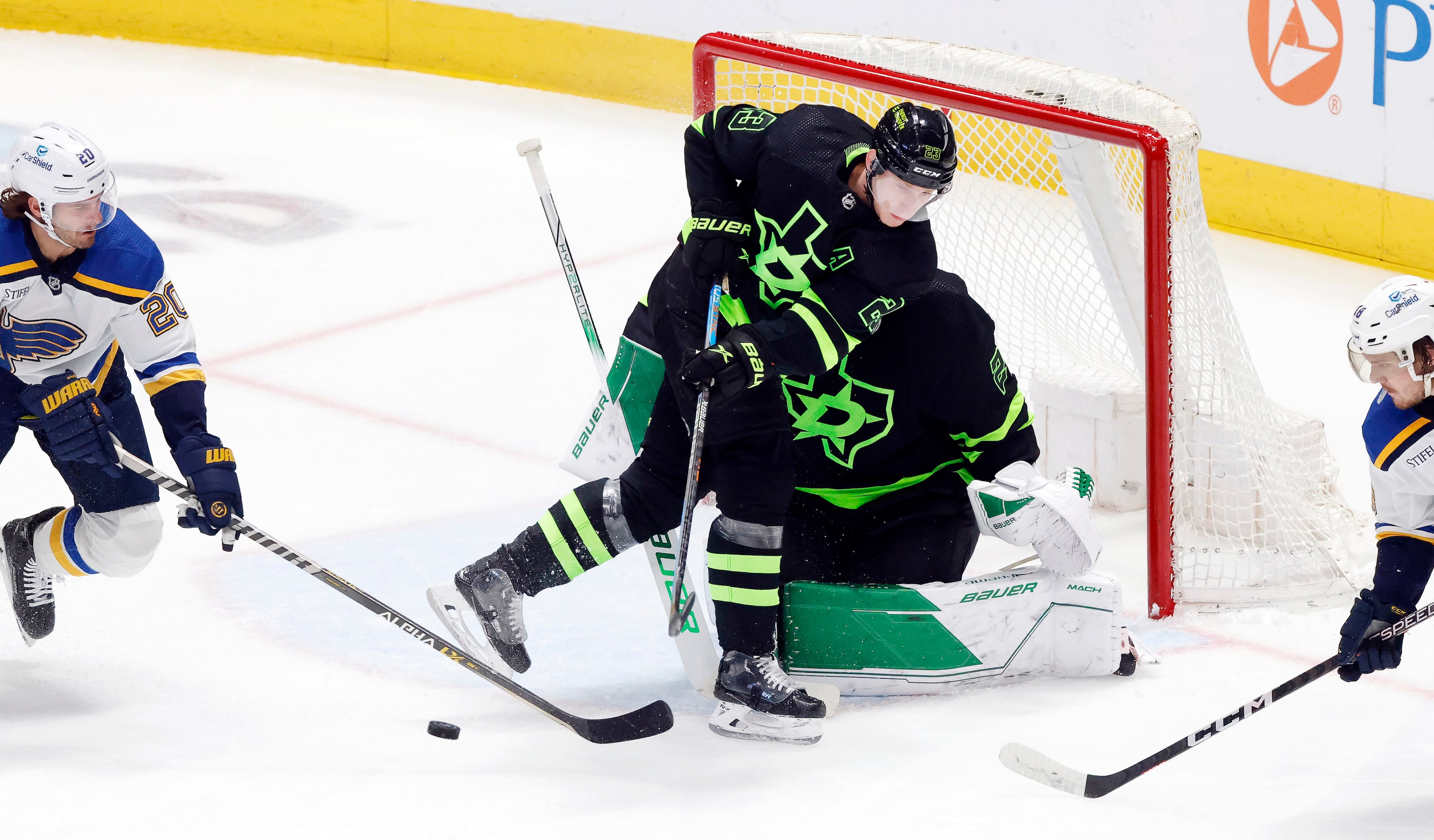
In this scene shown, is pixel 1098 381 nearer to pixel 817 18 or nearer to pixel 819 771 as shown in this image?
pixel 819 771

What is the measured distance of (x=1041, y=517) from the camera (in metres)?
2.96

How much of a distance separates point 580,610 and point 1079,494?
0.97 metres

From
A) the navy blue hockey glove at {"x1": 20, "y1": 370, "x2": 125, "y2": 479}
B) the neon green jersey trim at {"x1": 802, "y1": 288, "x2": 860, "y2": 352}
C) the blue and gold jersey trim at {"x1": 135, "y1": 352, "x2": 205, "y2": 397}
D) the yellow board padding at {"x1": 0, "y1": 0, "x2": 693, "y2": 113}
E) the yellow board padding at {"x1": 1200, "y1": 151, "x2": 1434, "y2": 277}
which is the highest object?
the yellow board padding at {"x1": 0, "y1": 0, "x2": 693, "y2": 113}

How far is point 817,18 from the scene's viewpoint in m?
6.31

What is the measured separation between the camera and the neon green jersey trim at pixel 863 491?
10.3ft

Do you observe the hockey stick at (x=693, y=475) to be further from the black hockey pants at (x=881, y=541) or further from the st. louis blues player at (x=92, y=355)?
the st. louis blues player at (x=92, y=355)

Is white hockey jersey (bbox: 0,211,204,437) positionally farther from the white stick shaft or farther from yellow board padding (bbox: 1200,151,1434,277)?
yellow board padding (bbox: 1200,151,1434,277)

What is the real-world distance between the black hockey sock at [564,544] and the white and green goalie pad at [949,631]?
1.10 feet

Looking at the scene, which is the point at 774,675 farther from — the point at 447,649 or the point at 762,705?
the point at 447,649

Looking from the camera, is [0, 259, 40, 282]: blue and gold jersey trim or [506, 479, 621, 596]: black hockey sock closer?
[0, 259, 40, 282]: blue and gold jersey trim

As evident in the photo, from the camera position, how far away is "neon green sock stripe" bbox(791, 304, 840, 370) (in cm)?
268

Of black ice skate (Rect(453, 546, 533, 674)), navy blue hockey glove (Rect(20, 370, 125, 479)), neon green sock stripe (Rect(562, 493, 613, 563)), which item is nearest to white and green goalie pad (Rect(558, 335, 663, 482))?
neon green sock stripe (Rect(562, 493, 613, 563))

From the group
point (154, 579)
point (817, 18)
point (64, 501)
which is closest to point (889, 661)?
point (154, 579)

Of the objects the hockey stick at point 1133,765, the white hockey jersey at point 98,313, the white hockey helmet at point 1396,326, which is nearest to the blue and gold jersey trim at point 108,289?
the white hockey jersey at point 98,313
